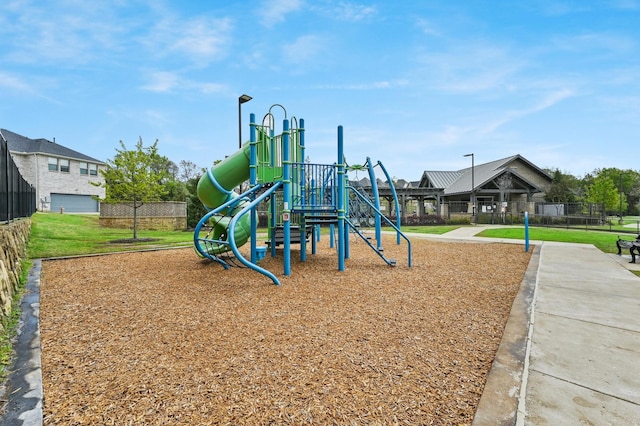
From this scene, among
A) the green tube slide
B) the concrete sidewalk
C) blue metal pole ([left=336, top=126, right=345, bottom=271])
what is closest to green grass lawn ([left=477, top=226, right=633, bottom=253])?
the concrete sidewalk

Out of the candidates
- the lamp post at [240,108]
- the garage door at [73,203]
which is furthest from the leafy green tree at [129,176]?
the garage door at [73,203]

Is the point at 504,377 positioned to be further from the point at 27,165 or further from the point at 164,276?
the point at 27,165

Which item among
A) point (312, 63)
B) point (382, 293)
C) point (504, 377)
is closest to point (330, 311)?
point (382, 293)

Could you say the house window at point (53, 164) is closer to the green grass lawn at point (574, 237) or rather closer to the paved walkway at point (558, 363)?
the paved walkway at point (558, 363)

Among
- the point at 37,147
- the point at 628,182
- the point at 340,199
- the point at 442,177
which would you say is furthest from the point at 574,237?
the point at 628,182

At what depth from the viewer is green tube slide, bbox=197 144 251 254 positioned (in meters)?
8.59

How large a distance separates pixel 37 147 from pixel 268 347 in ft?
129

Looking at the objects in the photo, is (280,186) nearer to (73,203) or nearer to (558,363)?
(558,363)

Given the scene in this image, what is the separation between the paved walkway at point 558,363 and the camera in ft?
7.88

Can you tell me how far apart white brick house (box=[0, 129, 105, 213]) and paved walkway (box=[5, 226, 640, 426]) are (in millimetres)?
32536

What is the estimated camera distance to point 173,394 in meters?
2.64

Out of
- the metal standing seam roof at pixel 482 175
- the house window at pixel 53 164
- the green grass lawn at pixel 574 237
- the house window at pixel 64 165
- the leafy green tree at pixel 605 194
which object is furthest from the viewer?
the leafy green tree at pixel 605 194

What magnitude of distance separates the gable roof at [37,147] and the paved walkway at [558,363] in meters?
33.5

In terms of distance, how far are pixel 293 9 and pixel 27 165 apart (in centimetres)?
3307
